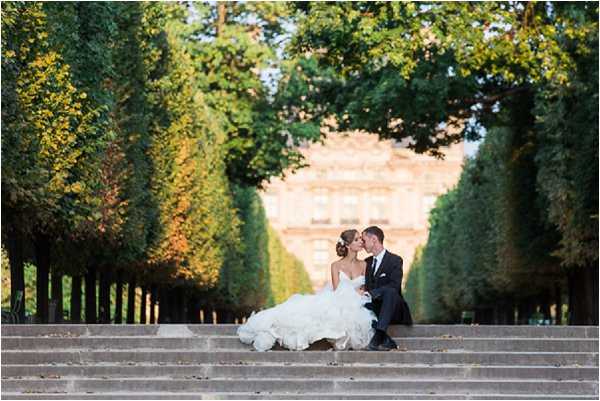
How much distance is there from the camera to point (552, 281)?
151 feet

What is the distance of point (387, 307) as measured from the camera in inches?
733

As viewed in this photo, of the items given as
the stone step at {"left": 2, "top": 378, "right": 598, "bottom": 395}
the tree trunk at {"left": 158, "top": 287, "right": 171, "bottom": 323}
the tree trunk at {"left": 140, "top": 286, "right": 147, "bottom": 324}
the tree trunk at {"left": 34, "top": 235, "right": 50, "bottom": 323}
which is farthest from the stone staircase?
the tree trunk at {"left": 158, "top": 287, "right": 171, "bottom": 323}

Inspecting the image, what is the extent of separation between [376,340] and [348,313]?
48 cm

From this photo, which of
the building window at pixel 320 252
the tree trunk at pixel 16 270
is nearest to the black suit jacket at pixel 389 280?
the tree trunk at pixel 16 270

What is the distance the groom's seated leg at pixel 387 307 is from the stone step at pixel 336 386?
120 cm

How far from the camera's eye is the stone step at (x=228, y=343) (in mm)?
18938

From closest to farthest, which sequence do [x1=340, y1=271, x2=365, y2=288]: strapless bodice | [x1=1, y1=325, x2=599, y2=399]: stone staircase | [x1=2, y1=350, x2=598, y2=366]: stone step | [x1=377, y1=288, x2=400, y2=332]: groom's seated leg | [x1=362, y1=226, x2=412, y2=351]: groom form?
[x1=1, y1=325, x2=599, y2=399]: stone staircase → [x1=2, y1=350, x2=598, y2=366]: stone step → [x1=377, y1=288, x2=400, y2=332]: groom's seated leg → [x1=362, y1=226, x2=412, y2=351]: groom → [x1=340, y1=271, x2=365, y2=288]: strapless bodice

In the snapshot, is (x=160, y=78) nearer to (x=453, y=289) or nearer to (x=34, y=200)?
(x=34, y=200)

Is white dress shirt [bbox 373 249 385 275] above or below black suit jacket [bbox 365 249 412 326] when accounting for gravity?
above

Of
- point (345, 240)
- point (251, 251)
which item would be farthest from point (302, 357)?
point (251, 251)

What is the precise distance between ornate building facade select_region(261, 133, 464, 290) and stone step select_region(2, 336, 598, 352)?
426ft

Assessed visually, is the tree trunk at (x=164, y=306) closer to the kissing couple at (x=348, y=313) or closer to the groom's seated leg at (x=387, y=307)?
the kissing couple at (x=348, y=313)

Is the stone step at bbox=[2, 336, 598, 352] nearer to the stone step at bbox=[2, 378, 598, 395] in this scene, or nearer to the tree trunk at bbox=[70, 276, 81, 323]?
the stone step at bbox=[2, 378, 598, 395]

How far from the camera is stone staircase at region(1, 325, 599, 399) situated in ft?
56.9
